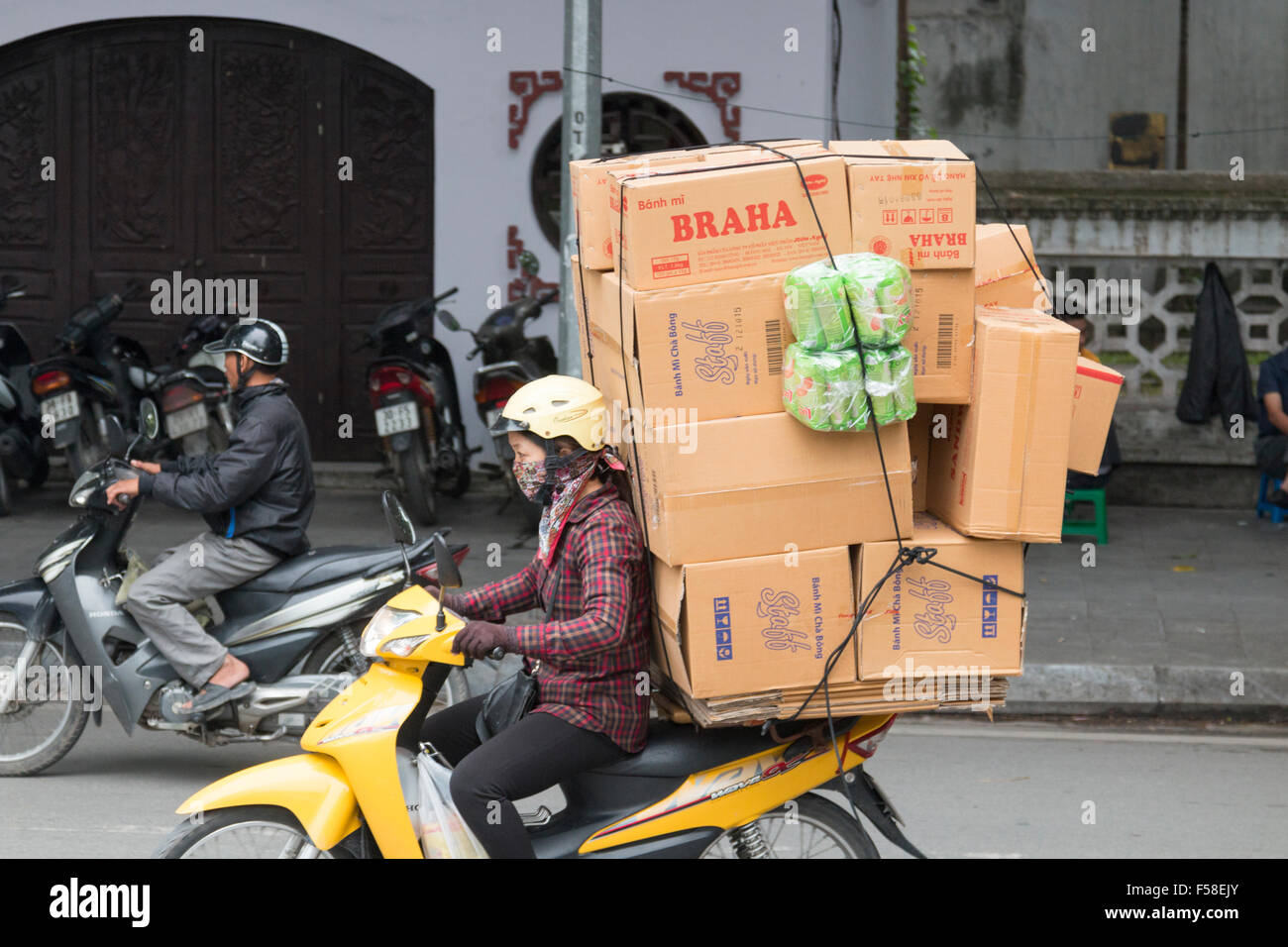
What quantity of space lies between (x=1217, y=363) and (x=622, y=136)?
413cm

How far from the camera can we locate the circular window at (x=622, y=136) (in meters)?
10.4

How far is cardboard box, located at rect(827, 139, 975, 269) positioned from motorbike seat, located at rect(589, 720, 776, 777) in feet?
3.93

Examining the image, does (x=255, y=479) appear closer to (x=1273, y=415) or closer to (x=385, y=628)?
(x=385, y=628)

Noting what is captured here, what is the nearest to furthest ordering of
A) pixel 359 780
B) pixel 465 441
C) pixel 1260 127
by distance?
pixel 359 780 < pixel 465 441 < pixel 1260 127

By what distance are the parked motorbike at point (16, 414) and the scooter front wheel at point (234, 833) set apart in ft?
21.0

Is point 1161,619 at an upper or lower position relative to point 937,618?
lower

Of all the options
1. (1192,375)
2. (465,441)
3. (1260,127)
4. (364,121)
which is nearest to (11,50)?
(364,121)

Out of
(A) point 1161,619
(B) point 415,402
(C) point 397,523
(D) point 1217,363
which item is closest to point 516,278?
(B) point 415,402

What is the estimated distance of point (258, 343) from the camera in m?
5.46

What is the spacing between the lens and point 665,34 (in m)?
10.3

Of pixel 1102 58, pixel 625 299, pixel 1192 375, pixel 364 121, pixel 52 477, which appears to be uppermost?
pixel 1102 58

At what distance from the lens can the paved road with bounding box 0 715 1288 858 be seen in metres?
5.13

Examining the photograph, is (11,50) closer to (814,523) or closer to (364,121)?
(364,121)
